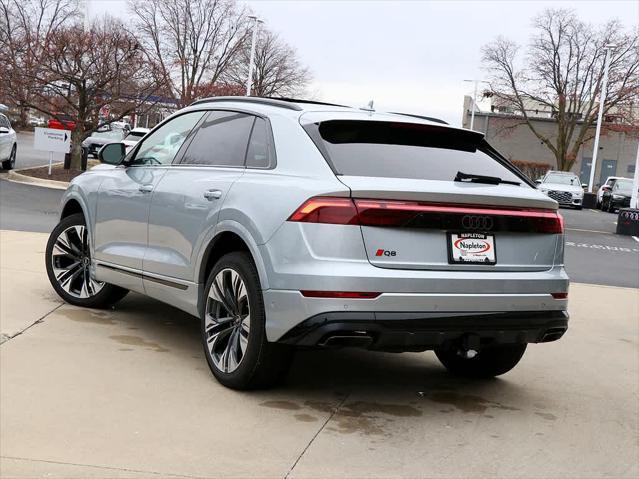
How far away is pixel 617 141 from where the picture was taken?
6256 centimetres

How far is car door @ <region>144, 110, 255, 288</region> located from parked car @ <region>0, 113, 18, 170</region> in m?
18.4

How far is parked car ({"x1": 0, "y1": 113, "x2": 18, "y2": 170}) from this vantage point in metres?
22.5

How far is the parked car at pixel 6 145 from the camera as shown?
73.9 ft

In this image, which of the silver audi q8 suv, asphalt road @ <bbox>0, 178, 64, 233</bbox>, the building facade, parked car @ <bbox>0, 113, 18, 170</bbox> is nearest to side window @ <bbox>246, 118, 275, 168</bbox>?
the silver audi q8 suv

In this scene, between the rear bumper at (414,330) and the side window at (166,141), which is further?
the side window at (166,141)

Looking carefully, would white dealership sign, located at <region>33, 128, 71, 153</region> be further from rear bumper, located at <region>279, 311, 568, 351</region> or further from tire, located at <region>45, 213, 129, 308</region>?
rear bumper, located at <region>279, 311, 568, 351</region>

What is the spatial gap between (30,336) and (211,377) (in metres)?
1.47

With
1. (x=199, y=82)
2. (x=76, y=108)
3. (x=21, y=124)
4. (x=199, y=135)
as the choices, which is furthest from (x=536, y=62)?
(x=199, y=135)

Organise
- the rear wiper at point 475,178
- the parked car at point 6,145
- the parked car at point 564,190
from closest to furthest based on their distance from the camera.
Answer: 1. the rear wiper at point 475,178
2. the parked car at point 6,145
3. the parked car at point 564,190

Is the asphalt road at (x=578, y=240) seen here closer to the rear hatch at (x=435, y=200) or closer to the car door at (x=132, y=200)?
the car door at (x=132, y=200)

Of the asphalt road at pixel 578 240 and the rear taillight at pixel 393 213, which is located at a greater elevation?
the rear taillight at pixel 393 213

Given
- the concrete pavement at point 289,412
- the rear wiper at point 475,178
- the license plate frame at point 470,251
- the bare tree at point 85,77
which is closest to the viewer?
the concrete pavement at point 289,412

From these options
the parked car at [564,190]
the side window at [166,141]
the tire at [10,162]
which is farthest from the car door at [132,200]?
the parked car at [564,190]

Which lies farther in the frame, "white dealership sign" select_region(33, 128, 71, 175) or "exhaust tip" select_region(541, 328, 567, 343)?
"white dealership sign" select_region(33, 128, 71, 175)
